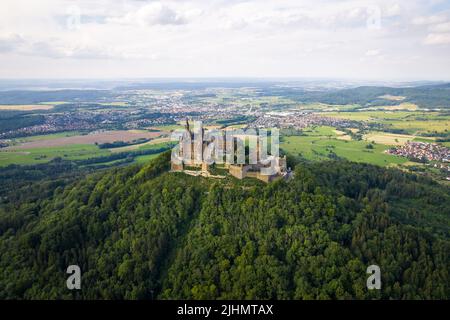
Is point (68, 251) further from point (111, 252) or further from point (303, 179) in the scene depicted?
point (303, 179)

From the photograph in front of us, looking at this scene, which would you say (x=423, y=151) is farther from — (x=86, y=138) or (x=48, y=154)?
(x=86, y=138)

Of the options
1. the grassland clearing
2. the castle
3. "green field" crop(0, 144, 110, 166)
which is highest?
the castle

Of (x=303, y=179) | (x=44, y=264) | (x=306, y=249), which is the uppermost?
(x=303, y=179)

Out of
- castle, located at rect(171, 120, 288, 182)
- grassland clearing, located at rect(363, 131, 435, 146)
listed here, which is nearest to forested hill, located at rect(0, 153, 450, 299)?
castle, located at rect(171, 120, 288, 182)

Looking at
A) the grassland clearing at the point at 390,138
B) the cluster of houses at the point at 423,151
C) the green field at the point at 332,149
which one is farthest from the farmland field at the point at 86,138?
the cluster of houses at the point at 423,151

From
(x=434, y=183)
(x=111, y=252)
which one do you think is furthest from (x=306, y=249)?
(x=434, y=183)

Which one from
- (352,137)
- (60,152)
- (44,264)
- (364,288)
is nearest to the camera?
(364,288)

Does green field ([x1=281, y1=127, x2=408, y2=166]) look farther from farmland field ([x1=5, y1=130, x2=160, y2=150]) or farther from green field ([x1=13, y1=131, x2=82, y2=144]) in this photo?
green field ([x1=13, y1=131, x2=82, y2=144])
